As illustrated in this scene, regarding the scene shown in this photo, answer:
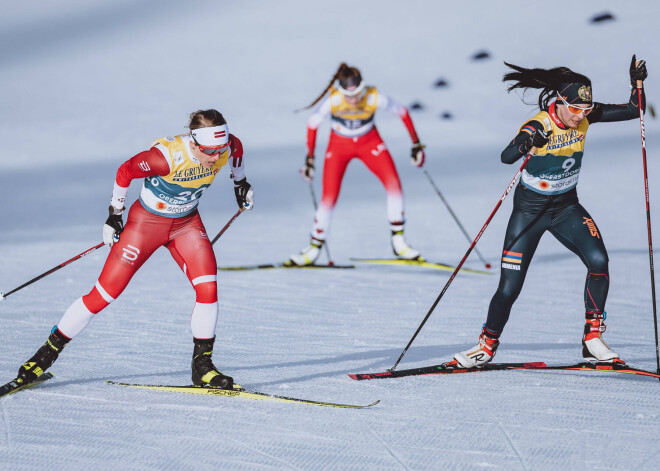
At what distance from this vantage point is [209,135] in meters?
4.55

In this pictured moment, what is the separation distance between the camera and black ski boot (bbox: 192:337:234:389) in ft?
15.4

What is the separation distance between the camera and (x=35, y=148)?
695 inches

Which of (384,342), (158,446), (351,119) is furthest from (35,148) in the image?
(158,446)

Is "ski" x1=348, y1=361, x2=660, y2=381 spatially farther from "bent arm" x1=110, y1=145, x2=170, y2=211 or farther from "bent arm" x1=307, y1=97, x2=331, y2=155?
"bent arm" x1=307, y1=97, x2=331, y2=155

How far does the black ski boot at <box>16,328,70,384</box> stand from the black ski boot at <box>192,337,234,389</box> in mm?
657

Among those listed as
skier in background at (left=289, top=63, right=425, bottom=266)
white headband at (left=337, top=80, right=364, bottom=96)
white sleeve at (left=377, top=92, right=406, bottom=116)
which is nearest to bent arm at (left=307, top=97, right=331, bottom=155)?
skier in background at (left=289, top=63, right=425, bottom=266)

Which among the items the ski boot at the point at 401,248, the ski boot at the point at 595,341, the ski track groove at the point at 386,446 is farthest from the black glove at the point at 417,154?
the ski track groove at the point at 386,446

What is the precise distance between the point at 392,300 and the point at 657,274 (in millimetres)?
2371

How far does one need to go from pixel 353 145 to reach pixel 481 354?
368 centimetres

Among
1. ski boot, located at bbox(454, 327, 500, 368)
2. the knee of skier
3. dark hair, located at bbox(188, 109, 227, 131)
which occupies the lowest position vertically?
ski boot, located at bbox(454, 327, 500, 368)

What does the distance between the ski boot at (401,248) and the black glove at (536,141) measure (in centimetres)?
382

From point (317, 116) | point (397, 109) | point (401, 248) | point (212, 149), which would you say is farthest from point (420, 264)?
point (212, 149)

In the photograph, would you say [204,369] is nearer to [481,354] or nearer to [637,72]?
[481,354]

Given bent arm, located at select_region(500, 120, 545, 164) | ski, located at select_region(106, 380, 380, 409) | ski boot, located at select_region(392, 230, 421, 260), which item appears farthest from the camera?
ski boot, located at select_region(392, 230, 421, 260)
